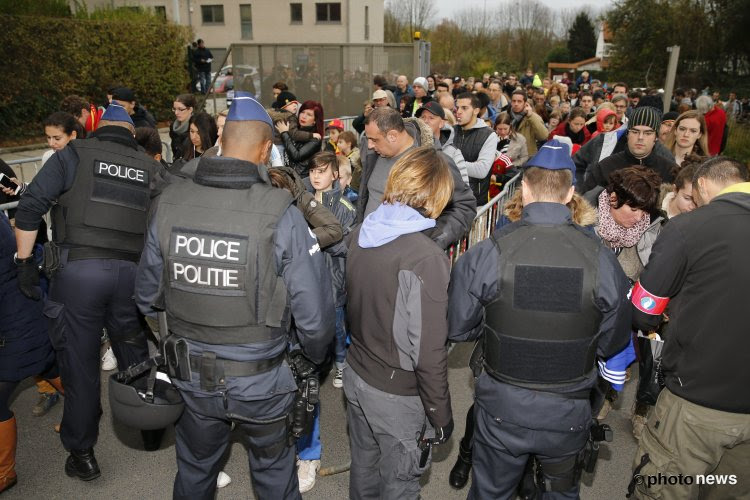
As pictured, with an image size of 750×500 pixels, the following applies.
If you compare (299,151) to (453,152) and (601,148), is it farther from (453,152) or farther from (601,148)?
(601,148)

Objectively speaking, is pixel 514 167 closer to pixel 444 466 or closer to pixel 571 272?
pixel 444 466

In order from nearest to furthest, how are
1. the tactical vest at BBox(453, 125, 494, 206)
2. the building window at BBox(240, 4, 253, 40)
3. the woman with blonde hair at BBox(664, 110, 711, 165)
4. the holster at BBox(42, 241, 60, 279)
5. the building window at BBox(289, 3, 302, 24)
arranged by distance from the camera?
the holster at BBox(42, 241, 60, 279) → the woman with blonde hair at BBox(664, 110, 711, 165) → the tactical vest at BBox(453, 125, 494, 206) → the building window at BBox(289, 3, 302, 24) → the building window at BBox(240, 4, 253, 40)

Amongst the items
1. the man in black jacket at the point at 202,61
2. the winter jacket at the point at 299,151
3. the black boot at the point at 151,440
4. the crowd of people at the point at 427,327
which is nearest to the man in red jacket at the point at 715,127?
the winter jacket at the point at 299,151

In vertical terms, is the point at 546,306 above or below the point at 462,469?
above

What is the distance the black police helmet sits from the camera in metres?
2.88

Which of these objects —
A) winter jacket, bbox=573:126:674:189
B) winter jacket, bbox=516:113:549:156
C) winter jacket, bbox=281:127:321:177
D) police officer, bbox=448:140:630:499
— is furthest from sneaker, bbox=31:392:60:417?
winter jacket, bbox=516:113:549:156

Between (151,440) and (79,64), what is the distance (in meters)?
15.6

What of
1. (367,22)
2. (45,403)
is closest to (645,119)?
(45,403)

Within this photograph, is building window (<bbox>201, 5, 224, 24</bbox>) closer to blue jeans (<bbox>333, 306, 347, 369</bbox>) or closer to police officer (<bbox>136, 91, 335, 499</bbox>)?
blue jeans (<bbox>333, 306, 347, 369</bbox>)

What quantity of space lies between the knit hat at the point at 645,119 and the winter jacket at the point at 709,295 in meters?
2.68

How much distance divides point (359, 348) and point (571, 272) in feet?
3.55

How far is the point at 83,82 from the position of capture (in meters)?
16.2

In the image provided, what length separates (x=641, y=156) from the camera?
4.96m

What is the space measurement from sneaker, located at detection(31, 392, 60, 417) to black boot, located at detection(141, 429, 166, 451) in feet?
3.29
